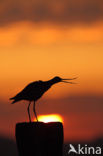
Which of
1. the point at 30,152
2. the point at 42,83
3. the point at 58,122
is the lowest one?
the point at 30,152

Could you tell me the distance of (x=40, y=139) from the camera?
13.3m

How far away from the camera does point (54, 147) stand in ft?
44.4

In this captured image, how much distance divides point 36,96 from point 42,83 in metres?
0.64

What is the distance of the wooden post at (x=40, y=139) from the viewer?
43.8 ft

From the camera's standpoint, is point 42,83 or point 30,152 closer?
point 30,152

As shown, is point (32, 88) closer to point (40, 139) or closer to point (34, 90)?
point (34, 90)

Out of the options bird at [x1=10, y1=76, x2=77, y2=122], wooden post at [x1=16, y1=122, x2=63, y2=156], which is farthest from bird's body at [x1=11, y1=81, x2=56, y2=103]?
wooden post at [x1=16, y1=122, x2=63, y2=156]

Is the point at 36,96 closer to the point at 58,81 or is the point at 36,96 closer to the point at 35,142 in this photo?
the point at 58,81

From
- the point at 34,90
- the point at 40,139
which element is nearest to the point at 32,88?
the point at 34,90

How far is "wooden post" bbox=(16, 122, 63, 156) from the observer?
1334 cm

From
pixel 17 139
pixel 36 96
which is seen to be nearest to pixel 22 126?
pixel 17 139

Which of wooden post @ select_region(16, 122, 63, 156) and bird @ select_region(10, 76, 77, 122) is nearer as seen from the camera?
wooden post @ select_region(16, 122, 63, 156)

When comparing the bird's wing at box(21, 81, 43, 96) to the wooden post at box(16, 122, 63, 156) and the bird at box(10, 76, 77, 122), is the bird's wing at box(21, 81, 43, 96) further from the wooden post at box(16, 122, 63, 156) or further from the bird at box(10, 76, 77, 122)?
the wooden post at box(16, 122, 63, 156)

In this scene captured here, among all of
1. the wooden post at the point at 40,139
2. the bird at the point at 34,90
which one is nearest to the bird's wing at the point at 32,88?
the bird at the point at 34,90
